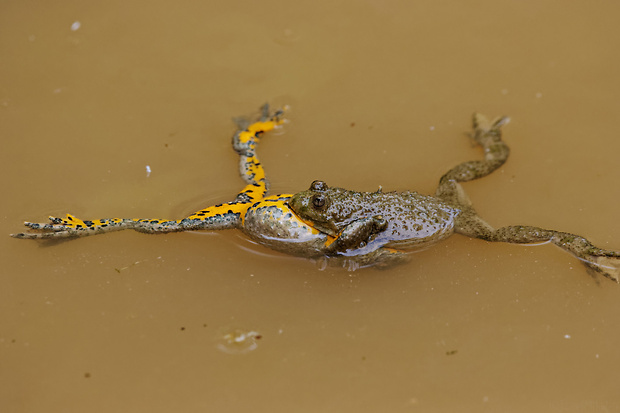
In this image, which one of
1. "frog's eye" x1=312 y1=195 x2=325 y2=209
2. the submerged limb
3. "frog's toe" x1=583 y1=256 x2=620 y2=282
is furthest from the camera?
the submerged limb

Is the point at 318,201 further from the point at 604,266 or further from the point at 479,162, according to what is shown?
the point at 604,266

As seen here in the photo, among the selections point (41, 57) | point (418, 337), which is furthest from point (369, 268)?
point (41, 57)

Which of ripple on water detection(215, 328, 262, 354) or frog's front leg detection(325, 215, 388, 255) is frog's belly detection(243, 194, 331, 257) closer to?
frog's front leg detection(325, 215, 388, 255)

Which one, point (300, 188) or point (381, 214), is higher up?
point (300, 188)

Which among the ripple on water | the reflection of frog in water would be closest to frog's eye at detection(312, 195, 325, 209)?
the reflection of frog in water

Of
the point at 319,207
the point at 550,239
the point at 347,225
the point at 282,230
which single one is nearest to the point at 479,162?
the point at 550,239

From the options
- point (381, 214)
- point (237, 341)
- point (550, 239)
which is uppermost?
point (381, 214)

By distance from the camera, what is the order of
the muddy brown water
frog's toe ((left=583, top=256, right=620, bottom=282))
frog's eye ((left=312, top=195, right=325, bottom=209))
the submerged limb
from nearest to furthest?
the muddy brown water, frog's eye ((left=312, top=195, right=325, bottom=209)), frog's toe ((left=583, top=256, right=620, bottom=282)), the submerged limb
